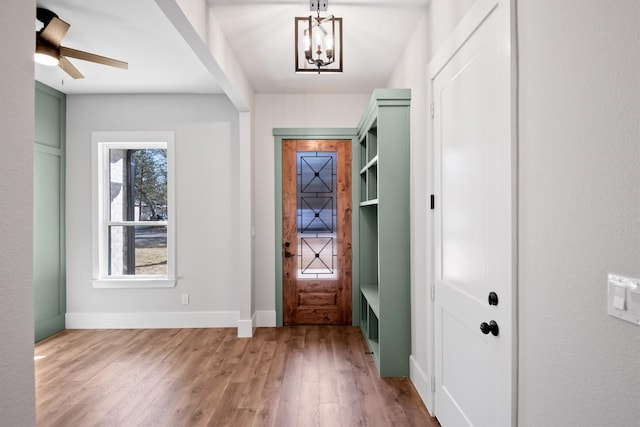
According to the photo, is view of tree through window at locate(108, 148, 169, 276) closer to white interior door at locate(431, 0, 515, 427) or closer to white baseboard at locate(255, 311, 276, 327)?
white baseboard at locate(255, 311, 276, 327)

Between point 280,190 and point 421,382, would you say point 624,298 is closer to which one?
point 421,382

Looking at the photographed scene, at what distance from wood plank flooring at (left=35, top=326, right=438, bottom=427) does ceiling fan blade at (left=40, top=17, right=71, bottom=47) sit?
2516 millimetres

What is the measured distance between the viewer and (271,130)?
4.27 metres

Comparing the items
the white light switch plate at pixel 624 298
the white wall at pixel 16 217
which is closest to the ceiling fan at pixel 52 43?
the white wall at pixel 16 217

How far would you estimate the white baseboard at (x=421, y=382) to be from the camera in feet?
7.75

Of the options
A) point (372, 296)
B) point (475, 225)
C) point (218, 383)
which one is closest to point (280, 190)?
point (372, 296)

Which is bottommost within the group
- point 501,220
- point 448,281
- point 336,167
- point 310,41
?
point 448,281

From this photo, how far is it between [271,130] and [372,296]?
2.22m

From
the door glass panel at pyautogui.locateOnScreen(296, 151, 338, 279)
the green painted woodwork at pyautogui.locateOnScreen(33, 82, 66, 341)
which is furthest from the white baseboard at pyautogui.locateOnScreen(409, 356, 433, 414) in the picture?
the green painted woodwork at pyautogui.locateOnScreen(33, 82, 66, 341)

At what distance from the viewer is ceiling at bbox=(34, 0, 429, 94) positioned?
251 centimetres

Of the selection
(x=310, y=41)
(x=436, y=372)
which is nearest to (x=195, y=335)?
(x=436, y=372)

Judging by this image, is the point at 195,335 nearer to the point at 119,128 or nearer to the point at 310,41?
the point at 119,128

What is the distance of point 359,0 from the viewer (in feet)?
7.98

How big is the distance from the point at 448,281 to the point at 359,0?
1918mm
